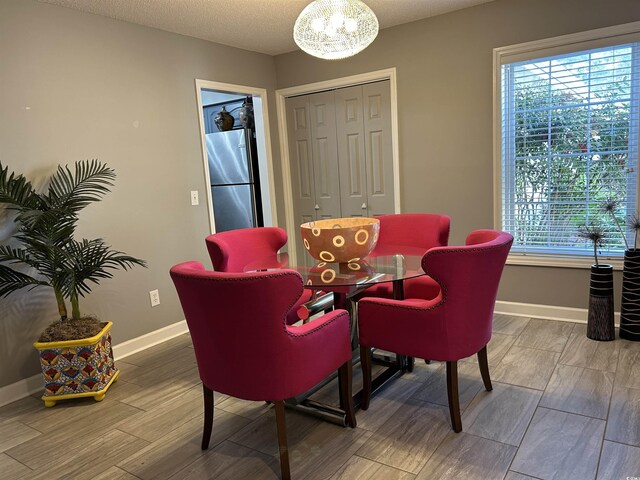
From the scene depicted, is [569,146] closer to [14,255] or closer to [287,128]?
[287,128]

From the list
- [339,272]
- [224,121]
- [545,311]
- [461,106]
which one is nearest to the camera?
[339,272]

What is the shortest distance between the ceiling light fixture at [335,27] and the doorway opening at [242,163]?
1.93 metres

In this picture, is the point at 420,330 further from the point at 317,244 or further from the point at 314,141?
the point at 314,141

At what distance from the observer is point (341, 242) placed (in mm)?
2301

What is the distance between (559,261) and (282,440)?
8.46 ft

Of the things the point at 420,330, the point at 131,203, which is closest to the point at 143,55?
the point at 131,203

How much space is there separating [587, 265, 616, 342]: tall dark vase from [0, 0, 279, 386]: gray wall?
117 inches

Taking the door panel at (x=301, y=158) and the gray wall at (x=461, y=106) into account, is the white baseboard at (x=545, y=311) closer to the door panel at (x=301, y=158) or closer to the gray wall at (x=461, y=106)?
the gray wall at (x=461, y=106)

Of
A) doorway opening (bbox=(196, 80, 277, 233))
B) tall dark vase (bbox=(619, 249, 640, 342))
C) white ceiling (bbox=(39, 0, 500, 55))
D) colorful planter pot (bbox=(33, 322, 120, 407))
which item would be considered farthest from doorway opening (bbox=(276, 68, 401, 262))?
tall dark vase (bbox=(619, 249, 640, 342))

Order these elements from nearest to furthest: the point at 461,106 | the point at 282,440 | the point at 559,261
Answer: the point at 282,440
the point at 559,261
the point at 461,106

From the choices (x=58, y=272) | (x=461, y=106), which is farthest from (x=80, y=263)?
(x=461, y=106)

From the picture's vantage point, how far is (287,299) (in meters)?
1.63

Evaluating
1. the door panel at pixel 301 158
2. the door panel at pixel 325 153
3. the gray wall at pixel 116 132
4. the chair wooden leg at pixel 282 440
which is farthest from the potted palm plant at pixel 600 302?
the gray wall at pixel 116 132

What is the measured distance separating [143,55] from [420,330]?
2.86 meters
